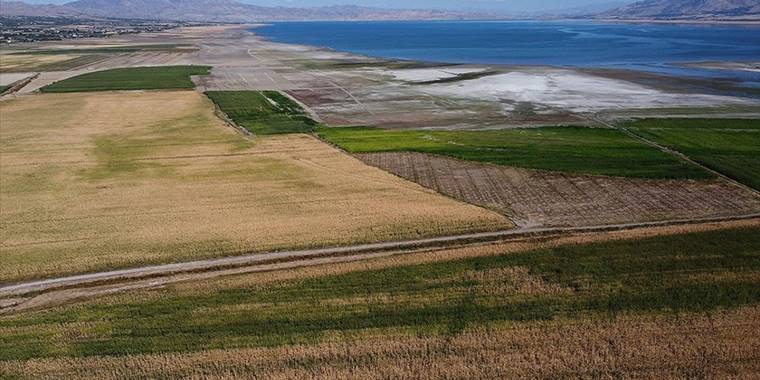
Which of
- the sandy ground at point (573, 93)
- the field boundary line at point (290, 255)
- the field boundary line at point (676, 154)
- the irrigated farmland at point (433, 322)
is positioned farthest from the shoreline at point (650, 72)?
the irrigated farmland at point (433, 322)

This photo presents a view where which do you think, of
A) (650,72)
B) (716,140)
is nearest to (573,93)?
(716,140)

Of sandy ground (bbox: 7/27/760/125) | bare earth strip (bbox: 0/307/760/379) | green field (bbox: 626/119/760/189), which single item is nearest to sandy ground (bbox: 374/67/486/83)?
sandy ground (bbox: 7/27/760/125)

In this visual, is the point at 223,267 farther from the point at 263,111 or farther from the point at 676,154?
the point at 263,111

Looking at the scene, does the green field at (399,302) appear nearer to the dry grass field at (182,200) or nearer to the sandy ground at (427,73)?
the dry grass field at (182,200)

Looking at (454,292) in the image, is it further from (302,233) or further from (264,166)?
(264,166)

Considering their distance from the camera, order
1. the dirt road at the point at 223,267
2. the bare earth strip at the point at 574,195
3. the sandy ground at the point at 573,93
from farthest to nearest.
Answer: the sandy ground at the point at 573,93 → the bare earth strip at the point at 574,195 → the dirt road at the point at 223,267

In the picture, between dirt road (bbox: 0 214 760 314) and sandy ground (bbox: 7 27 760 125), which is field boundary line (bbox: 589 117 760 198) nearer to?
sandy ground (bbox: 7 27 760 125)

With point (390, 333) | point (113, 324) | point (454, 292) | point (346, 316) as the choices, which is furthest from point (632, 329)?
point (113, 324)
